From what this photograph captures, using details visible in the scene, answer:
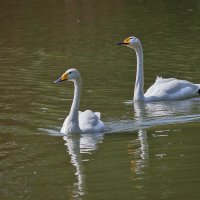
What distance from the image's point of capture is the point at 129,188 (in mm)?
10531

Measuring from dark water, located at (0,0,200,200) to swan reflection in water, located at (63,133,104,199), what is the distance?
0.02 meters

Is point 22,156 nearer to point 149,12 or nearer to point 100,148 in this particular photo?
point 100,148

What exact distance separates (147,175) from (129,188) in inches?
26.6

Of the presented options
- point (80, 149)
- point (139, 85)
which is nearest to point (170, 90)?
point (139, 85)

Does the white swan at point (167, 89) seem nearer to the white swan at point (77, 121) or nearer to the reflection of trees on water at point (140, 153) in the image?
the white swan at point (77, 121)

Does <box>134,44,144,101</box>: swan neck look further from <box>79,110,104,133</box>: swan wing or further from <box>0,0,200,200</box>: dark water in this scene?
<box>79,110,104,133</box>: swan wing

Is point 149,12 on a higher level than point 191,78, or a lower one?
higher

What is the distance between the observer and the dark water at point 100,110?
35.8ft

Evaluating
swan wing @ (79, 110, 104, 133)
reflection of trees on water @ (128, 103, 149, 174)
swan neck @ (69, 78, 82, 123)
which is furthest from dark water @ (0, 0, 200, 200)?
swan neck @ (69, 78, 82, 123)

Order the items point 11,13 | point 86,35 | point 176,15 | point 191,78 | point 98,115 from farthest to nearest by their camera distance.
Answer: point 11,13
point 176,15
point 86,35
point 191,78
point 98,115

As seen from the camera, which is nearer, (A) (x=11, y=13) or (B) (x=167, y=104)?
(B) (x=167, y=104)

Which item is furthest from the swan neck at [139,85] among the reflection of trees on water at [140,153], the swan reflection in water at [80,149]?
the swan reflection in water at [80,149]

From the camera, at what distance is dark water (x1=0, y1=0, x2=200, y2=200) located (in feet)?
35.8

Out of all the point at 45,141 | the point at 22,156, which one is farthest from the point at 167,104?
the point at 22,156
